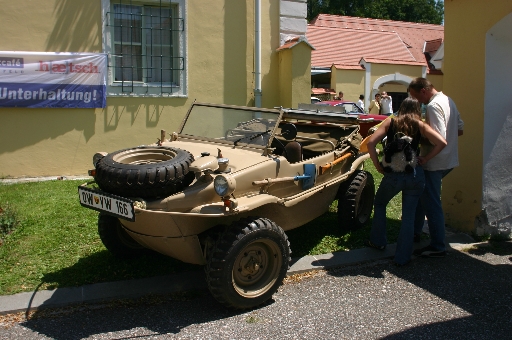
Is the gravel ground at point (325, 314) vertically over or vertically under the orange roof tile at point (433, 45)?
under

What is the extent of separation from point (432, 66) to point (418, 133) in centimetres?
2400

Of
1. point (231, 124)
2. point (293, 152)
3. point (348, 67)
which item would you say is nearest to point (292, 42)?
point (231, 124)

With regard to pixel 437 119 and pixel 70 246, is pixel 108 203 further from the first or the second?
pixel 437 119

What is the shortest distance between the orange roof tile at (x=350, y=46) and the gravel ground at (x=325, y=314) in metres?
21.0

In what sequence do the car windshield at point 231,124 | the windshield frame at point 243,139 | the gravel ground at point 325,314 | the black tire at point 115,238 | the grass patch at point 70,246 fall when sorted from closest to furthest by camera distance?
the gravel ground at point 325,314 → the grass patch at point 70,246 → the black tire at point 115,238 → the windshield frame at point 243,139 → the car windshield at point 231,124

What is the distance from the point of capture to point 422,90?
578 centimetres

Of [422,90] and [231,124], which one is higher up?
[422,90]

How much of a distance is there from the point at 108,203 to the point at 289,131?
203cm

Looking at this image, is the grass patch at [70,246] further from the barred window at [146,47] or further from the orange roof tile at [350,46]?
the orange roof tile at [350,46]

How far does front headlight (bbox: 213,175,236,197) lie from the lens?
4.26 m

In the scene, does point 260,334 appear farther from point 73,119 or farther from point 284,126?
point 73,119

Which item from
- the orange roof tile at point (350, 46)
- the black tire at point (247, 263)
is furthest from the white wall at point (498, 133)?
the orange roof tile at point (350, 46)

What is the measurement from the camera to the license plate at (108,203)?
4.11m

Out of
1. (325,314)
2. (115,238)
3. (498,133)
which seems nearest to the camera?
(325,314)
